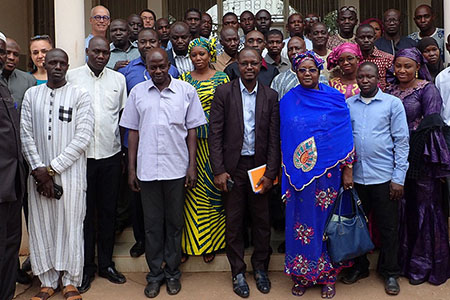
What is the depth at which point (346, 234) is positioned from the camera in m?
3.67

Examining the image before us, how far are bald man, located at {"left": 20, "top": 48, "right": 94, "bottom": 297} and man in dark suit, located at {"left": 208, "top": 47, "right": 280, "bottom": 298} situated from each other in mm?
1079

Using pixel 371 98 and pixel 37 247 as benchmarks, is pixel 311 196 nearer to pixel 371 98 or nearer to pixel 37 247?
pixel 371 98

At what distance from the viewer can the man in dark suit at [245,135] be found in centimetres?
377

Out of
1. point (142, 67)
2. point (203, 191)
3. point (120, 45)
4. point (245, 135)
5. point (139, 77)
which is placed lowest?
point (203, 191)

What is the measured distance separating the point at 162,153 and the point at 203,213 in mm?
774

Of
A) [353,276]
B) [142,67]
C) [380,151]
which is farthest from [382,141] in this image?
[142,67]

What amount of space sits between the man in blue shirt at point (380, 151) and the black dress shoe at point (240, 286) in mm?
1191

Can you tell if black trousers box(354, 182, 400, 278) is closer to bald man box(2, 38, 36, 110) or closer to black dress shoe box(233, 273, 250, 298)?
black dress shoe box(233, 273, 250, 298)

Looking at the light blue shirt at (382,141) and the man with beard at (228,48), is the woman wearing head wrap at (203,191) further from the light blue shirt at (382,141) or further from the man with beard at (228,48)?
the light blue shirt at (382,141)

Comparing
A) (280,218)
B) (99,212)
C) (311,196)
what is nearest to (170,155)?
(99,212)

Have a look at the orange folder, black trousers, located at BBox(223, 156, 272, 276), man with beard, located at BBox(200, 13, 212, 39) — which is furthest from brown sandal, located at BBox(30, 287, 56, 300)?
man with beard, located at BBox(200, 13, 212, 39)

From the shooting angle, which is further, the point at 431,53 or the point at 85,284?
the point at 431,53

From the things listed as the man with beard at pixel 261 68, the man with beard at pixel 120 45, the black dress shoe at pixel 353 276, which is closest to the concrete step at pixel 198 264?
the black dress shoe at pixel 353 276

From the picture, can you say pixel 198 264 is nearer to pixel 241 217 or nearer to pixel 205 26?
pixel 241 217
